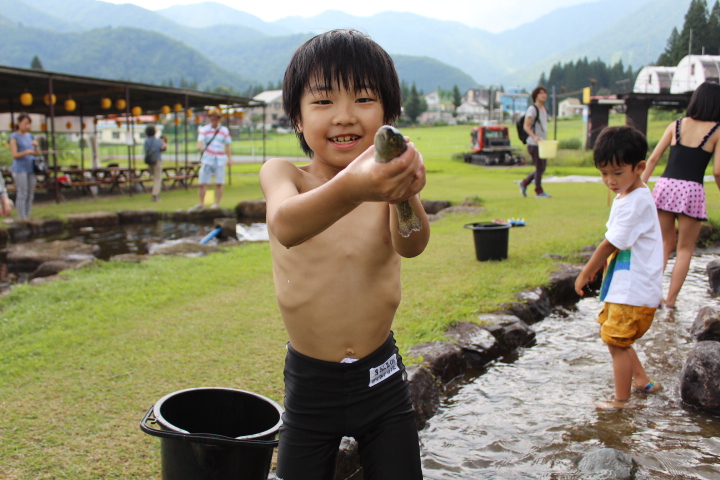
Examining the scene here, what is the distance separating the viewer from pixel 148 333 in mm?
4094

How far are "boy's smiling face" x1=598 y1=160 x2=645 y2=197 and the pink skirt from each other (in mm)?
2009

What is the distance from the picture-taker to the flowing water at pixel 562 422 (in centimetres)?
285

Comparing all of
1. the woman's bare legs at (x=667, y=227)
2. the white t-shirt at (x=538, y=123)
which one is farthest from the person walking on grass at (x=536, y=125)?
the woman's bare legs at (x=667, y=227)

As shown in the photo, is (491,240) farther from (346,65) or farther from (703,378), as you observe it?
(346,65)

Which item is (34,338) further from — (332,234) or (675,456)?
(675,456)

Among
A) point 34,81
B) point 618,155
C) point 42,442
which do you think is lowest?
point 42,442

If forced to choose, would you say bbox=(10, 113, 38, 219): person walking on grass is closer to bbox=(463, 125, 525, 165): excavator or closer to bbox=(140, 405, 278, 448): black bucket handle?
bbox=(140, 405, 278, 448): black bucket handle

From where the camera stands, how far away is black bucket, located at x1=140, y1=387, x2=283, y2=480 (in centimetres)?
184

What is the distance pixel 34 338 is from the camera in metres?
3.99

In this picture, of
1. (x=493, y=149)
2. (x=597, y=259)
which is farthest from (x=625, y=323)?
(x=493, y=149)

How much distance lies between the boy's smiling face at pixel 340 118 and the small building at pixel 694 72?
1766 cm

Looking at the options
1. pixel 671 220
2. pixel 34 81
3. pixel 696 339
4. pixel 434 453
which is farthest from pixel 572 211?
pixel 34 81

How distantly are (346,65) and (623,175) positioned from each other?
2.20m

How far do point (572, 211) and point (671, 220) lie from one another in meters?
4.72
